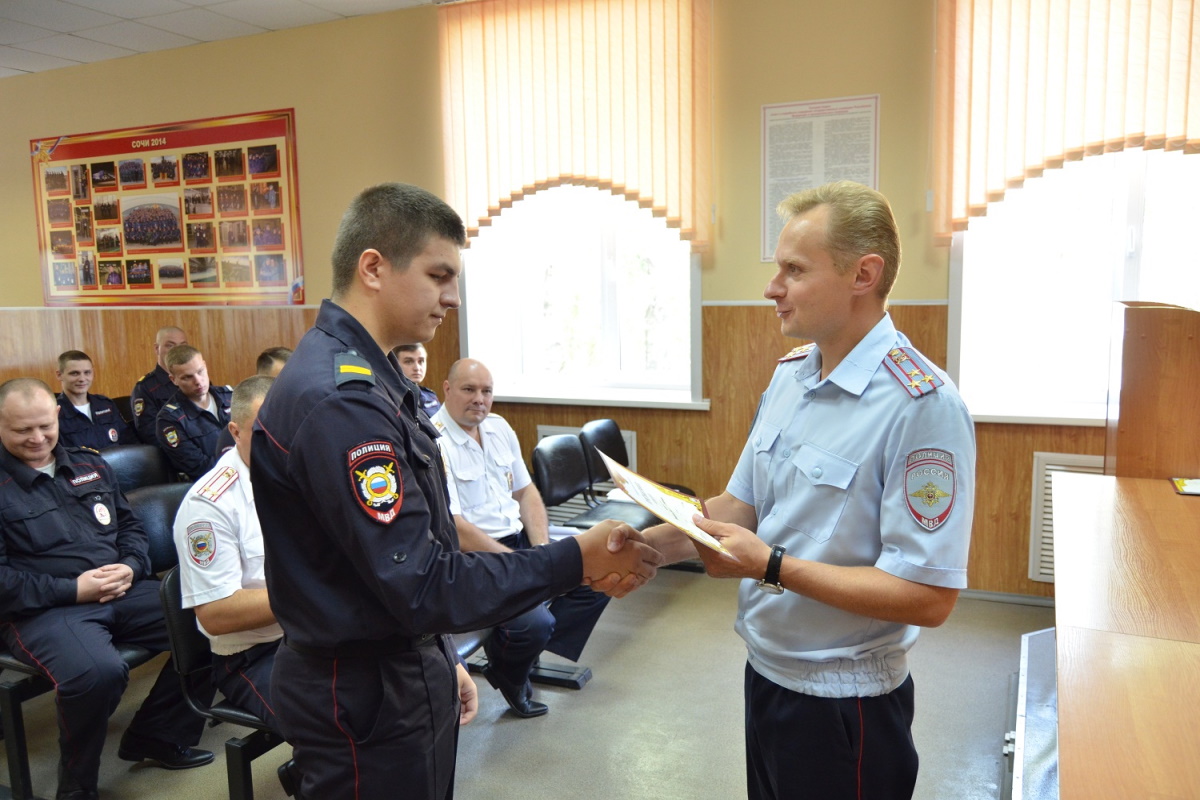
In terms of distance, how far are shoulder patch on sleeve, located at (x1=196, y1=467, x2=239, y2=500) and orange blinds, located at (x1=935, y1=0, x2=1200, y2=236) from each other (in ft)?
11.3

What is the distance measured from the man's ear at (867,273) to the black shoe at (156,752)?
8.80ft

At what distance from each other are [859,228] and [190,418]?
4.15m

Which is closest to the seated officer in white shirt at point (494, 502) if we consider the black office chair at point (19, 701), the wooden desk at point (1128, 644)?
the black office chair at point (19, 701)

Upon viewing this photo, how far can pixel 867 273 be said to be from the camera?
4.75 feet

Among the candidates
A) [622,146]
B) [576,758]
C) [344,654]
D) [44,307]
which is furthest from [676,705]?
[44,307]

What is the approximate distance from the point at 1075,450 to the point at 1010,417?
13.0 inches

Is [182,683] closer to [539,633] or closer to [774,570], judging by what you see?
[539,633]

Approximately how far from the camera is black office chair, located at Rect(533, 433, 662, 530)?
161 inches

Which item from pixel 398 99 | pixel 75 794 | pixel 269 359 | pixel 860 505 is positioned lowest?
pixel 75 794

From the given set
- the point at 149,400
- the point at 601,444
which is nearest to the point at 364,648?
the point at 601,444

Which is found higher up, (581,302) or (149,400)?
(581,302)

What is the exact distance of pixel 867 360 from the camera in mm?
1444

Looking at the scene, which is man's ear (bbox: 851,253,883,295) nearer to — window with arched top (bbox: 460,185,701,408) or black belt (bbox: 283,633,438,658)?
black belt (bbox: 283,633,438,658)

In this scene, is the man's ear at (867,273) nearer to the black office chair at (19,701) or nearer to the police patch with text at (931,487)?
the police patch with text at (931,487)
